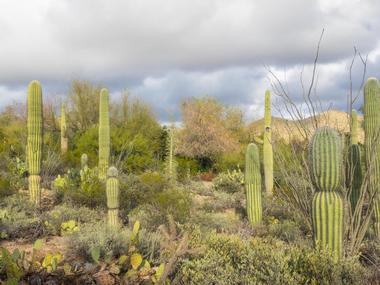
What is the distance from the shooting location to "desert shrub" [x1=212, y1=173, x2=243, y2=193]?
17234 millimetres

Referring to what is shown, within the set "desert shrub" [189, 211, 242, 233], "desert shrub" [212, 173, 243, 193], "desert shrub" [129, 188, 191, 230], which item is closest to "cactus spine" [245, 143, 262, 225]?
"desert shrub" [189, 211, 242, 233]

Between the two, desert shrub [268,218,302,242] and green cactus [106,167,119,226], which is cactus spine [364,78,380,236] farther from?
green cactus [106,167,119,226]

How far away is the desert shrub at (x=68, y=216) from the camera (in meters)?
9.20

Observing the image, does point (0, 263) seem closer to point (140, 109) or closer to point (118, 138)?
point (118, 138)

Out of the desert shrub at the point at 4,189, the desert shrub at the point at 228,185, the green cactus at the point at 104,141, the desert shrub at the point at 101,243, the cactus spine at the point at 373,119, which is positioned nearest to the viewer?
the desert shrub at the point at 101,243

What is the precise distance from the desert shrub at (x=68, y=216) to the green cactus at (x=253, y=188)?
10.7 feet

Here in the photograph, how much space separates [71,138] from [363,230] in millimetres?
19882

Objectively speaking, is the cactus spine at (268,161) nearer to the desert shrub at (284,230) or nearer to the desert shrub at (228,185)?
the desert shrub at (228,185)

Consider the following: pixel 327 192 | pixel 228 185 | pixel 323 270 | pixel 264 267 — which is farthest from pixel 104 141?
pixel 323 270

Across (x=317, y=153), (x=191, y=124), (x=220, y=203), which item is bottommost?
(x=220, y=203)

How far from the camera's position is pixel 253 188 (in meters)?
10.8

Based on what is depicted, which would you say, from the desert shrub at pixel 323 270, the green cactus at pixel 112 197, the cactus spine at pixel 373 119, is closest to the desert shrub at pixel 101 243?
the green cactus at pixel 112 197

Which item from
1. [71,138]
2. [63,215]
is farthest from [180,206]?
[71,138]

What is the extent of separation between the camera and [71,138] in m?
24.2
